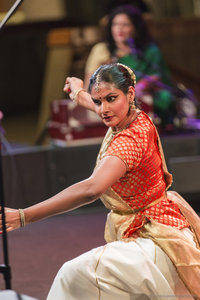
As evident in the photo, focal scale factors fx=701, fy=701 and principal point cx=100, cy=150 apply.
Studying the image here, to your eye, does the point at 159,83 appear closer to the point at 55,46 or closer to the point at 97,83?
the point at 55,46

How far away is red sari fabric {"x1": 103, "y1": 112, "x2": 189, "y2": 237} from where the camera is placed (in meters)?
2.77

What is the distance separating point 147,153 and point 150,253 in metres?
0.40

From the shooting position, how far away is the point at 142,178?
286 centimetres

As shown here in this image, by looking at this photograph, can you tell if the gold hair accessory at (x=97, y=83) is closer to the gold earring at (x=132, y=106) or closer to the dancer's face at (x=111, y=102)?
the dancer's face at (x=111, y=102)

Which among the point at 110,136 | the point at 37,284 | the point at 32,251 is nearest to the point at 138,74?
the point at 32,251

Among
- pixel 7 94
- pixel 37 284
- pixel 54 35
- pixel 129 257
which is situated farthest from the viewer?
pixel 7 94

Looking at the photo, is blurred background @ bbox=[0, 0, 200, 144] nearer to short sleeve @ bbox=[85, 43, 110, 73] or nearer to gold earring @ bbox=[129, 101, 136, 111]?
short sleeve @ bbox=[85, 43, 110, 73]

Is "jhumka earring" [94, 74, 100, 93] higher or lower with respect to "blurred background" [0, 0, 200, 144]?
higher

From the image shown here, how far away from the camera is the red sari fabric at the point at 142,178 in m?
2.77

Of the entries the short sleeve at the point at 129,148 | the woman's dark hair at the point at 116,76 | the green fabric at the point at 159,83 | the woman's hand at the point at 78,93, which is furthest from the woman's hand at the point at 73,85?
the green fabric at the point at 159,83

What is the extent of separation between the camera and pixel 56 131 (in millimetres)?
6062

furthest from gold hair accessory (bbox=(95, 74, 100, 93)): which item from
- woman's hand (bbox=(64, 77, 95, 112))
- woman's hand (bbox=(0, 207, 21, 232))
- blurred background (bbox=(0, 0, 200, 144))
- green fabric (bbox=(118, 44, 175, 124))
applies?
blurred background (bbox=(0, 0, 200, 144))

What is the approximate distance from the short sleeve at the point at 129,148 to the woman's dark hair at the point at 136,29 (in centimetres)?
318

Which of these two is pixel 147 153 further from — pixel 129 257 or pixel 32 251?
pixel 32 251
